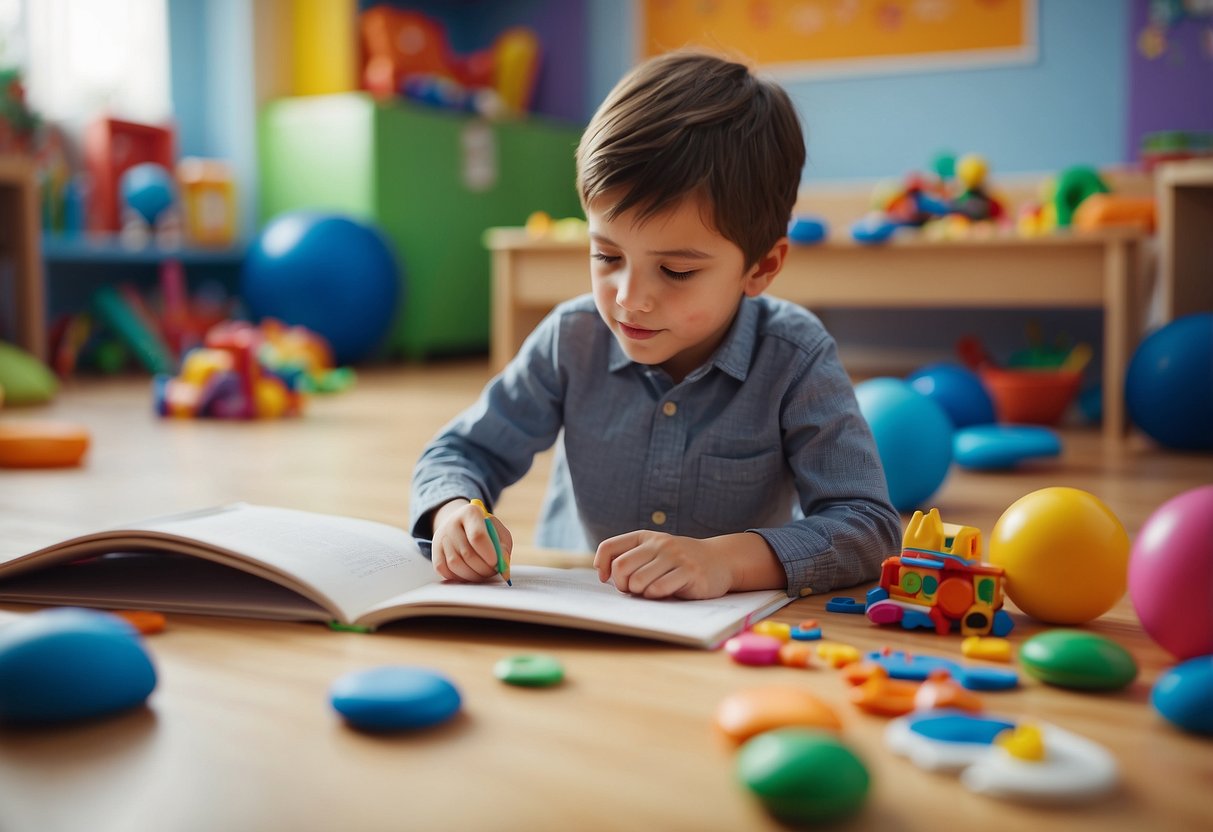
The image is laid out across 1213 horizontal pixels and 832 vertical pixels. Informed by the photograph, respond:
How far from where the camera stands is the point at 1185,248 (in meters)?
2.57

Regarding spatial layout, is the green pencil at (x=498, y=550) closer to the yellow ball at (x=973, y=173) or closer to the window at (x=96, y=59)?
the yellow ball at (x=973, y=173)

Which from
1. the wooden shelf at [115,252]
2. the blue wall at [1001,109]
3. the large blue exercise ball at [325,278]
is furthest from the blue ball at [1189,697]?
the wooden shelf at [115,252]

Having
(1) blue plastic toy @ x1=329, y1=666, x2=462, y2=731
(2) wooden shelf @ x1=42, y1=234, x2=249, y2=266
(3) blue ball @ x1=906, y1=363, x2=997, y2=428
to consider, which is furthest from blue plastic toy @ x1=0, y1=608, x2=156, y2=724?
(2) wooden shelf @ x1=42, y1=234, x2=249, y2=266

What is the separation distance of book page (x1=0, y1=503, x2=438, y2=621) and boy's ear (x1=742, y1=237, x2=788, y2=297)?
14.7 inches

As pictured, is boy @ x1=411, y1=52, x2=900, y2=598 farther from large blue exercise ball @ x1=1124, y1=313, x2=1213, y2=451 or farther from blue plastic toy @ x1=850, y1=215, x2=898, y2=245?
blue plastic toy @ x1=850, y1=215, x2=898, y2=245

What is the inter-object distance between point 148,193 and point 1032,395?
2809mm

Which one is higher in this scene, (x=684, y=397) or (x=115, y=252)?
(x=115, y=252)

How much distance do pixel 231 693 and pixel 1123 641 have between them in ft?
2.08

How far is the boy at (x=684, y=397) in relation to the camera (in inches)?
39.2

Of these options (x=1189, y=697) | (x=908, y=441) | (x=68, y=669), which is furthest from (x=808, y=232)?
(x=68, y=669)

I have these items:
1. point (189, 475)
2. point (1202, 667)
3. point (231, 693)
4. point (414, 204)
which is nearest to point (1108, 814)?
point (1202, 667)

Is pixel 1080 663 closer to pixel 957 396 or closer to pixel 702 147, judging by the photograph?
pixel 702 147

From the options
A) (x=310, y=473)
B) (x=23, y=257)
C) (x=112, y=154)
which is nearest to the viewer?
(x=310, y=473)

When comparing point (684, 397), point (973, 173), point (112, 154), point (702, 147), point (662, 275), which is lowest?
point (684, 397)
